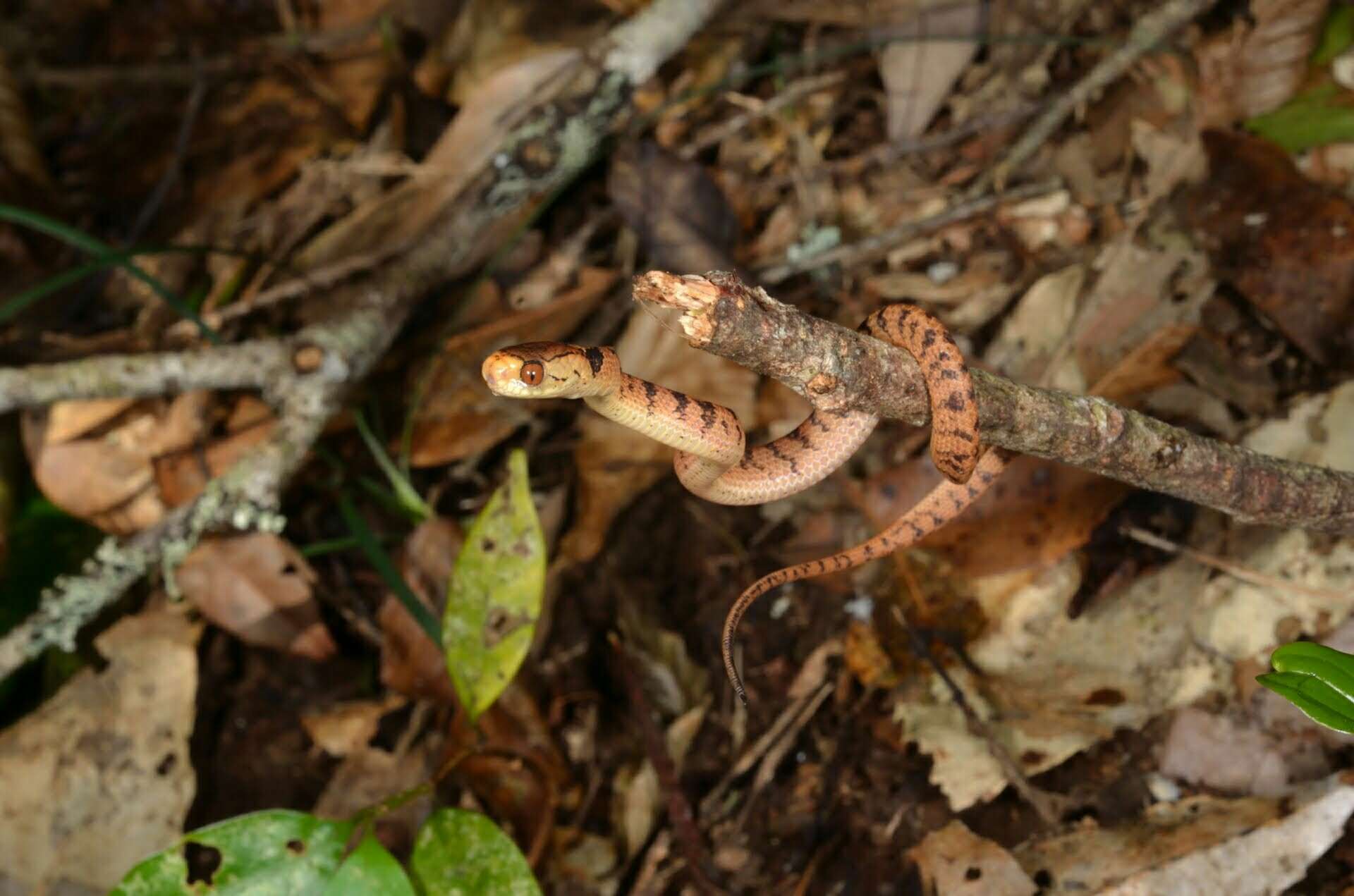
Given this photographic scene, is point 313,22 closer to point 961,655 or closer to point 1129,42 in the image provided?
point 1129,42

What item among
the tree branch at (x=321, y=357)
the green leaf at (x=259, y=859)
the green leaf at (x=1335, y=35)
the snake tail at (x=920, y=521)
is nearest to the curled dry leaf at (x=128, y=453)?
the tree branch at (x=321, y=357)

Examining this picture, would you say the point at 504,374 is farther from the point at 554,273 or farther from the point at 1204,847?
the point at 554,273

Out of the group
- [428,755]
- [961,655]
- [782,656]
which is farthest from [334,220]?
[961,655]

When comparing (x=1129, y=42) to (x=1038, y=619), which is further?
(x=1129, y=42)

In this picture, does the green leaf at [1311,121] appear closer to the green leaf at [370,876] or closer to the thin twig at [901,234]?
the thin twig at [901,234]

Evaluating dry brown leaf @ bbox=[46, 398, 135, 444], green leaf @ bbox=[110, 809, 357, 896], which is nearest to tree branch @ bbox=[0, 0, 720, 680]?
dry brown leaf @ bbox=[46, 398, 135, 444]

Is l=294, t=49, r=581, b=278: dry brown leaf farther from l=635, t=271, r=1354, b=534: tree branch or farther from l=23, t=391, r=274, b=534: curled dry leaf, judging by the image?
l=635, t=271, r=1354, b=534: tree branch
